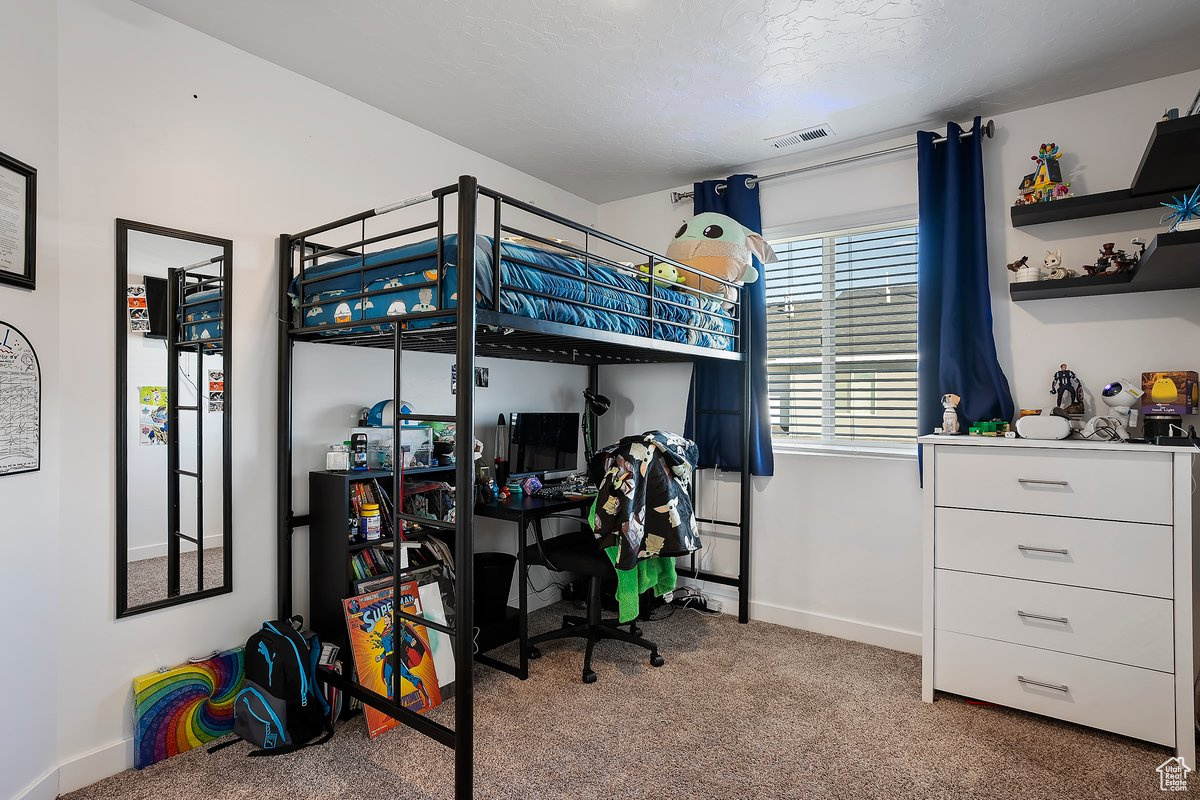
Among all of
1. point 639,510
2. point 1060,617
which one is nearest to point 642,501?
point 639,510

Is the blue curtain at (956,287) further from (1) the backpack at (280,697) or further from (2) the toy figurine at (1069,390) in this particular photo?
(1) the backpack at (280,697)

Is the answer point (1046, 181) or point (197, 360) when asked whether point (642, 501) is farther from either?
point (1046, 181)

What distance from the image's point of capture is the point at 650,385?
3.91 m

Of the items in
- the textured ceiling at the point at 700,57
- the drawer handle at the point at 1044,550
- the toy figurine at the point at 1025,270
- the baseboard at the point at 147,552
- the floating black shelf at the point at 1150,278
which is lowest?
the drawer handle at the point at 1044,550

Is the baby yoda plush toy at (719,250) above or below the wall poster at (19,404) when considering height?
above

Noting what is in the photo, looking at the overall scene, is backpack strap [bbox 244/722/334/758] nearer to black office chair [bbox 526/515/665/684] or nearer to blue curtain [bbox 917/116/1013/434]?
black office chair [bbox 526/515/665/684]

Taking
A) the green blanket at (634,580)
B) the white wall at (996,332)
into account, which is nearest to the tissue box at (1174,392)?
the white wall at (996,332)

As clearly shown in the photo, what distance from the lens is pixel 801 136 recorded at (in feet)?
9.95

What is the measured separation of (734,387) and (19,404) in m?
3.08

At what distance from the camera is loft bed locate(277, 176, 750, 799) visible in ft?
5.86

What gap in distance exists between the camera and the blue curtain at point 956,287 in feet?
8.95

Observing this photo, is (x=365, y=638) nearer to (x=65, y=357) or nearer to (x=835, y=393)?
(x=65, y=357)

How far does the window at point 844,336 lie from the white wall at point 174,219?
7.27 ft

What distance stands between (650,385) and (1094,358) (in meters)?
2.24
